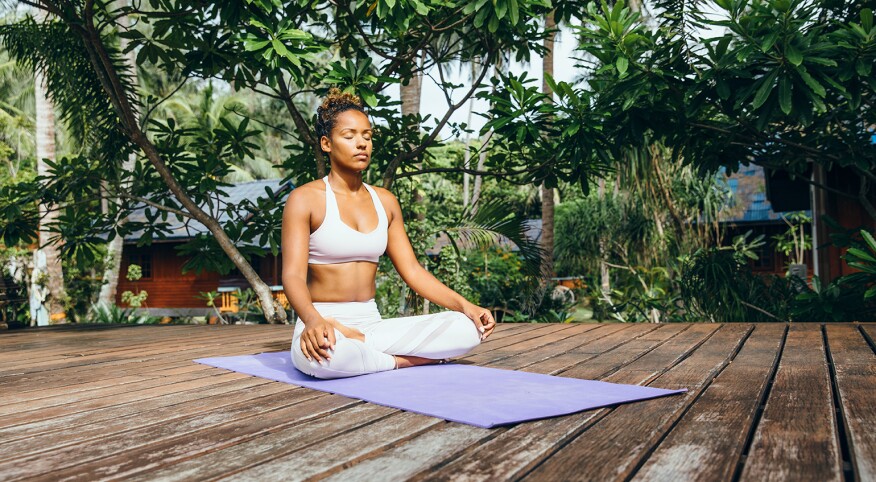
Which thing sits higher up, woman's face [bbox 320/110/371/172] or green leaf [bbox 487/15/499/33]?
green leaf [bbox 487/15/499/33]

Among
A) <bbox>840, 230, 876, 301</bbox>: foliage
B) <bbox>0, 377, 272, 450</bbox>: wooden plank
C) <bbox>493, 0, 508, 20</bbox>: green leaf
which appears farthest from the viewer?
<bbox>840, 230, 876, 301</bbox>: foliage

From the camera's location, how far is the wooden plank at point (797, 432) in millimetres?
1410

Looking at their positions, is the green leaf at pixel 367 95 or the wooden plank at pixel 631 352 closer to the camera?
the wooden plank at pixel 631 352

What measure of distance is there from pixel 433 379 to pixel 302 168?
12.5 ft

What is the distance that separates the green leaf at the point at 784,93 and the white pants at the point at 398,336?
2.32 m

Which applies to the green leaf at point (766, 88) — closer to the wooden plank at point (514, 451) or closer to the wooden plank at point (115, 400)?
the wooden plank at point (514, 451)

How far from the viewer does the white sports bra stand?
2.99 metres

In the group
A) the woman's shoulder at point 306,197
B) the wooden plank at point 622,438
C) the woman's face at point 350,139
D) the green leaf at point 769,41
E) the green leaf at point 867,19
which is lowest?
the wooden plank at point 622,438

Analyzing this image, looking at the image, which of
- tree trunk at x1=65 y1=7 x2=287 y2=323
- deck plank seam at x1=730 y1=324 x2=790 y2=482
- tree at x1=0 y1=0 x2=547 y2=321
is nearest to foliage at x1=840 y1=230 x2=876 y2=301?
deck plank seam at x1=730 y1=324 x2=790 y2=482

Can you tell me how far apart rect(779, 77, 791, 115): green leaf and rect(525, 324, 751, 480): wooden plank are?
203cm

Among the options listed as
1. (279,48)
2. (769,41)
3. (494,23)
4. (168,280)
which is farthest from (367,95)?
(168,280)

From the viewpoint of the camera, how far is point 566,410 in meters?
1.97

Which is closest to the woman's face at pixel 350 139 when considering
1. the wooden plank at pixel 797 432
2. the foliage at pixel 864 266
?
the wooden plank at pixel 797 432

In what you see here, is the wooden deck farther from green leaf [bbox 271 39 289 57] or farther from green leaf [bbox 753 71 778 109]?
green leaf [bbox 271 39 289 57]
